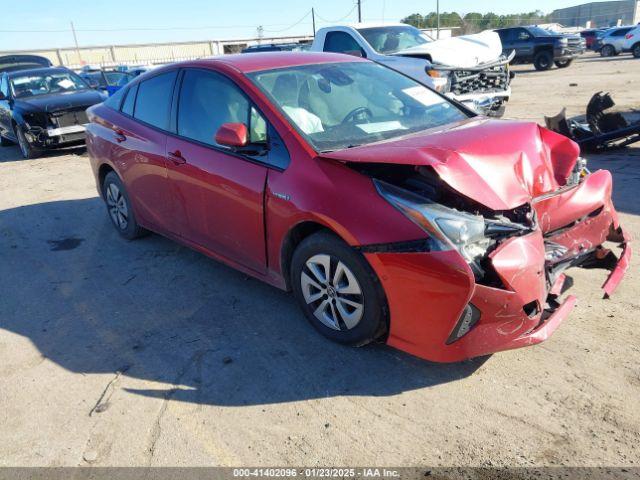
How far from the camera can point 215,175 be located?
3.77 metres

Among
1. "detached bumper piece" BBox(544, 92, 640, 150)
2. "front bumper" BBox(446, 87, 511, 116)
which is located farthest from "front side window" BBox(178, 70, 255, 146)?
"front bumper" BBox(446, 87, 511, 116)

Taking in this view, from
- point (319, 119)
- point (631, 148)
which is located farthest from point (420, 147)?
point (631, 148)

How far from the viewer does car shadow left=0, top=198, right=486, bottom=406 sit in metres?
3.02

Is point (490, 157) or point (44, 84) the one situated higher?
point (490, 157)

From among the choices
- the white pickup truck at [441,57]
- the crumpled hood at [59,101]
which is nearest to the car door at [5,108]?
the crumpled hood at [59,101]

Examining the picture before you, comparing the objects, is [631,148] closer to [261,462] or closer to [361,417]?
[361,417]

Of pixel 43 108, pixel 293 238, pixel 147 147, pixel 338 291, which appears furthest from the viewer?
pixel 43 108

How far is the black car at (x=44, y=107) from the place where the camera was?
10180mm

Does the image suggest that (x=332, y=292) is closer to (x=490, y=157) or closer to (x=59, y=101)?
(x=490, y=157)

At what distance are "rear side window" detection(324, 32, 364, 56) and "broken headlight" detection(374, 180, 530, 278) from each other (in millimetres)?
8290

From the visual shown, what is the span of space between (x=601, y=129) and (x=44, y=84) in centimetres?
1097

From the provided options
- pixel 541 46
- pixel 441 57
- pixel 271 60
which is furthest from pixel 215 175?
pixel 541 46

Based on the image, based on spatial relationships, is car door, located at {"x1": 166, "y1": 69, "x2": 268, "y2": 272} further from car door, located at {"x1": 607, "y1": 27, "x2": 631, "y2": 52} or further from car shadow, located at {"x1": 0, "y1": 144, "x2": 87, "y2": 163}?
car door, located at {"x1": 607, "y1": 27, "x2": 631, "y2": 52}

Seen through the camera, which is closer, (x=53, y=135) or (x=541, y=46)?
(x=53, y=135)
